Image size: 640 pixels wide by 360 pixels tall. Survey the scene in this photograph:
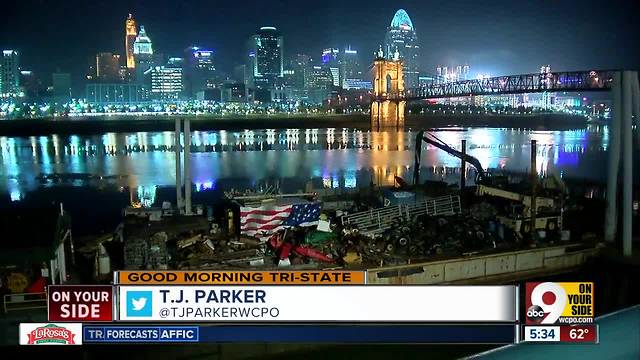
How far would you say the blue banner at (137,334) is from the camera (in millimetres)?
2857

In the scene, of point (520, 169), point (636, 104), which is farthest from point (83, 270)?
point (520, 169)

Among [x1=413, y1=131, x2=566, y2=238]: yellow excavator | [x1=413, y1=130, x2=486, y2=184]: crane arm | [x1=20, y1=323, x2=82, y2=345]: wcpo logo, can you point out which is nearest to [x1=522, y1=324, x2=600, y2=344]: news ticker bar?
[x1=20, y1=323, x2=82, y2=345]: wcpo logo

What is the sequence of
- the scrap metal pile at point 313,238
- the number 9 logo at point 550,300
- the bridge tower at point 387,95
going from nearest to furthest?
the number 9 logo at point 550,300 → the scrap metal pile at point 313,238 → the bridge tower at point 387,95

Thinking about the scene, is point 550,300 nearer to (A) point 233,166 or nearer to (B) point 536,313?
(B) point 536,313

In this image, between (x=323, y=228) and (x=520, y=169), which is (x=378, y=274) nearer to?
(x=323, y=228)

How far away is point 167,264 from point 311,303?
2.64 m

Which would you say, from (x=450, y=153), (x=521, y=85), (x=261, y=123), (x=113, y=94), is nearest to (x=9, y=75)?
(x=113, y=94)

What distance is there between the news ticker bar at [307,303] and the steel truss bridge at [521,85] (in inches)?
1194

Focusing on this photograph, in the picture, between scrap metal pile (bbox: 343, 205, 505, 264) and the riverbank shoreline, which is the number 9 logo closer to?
scrap metal pile (bbox: 343, 205, 505, 264)

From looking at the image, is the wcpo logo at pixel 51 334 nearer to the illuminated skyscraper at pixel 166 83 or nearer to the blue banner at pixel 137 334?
the blue banner at pixel 137 334

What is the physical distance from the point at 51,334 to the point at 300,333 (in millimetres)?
1267

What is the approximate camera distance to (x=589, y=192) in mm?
14836

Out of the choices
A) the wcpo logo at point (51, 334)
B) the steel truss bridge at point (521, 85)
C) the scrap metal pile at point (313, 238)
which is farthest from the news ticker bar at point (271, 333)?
the steel truss bridge at point (521, 85)

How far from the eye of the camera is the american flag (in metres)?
5.96
